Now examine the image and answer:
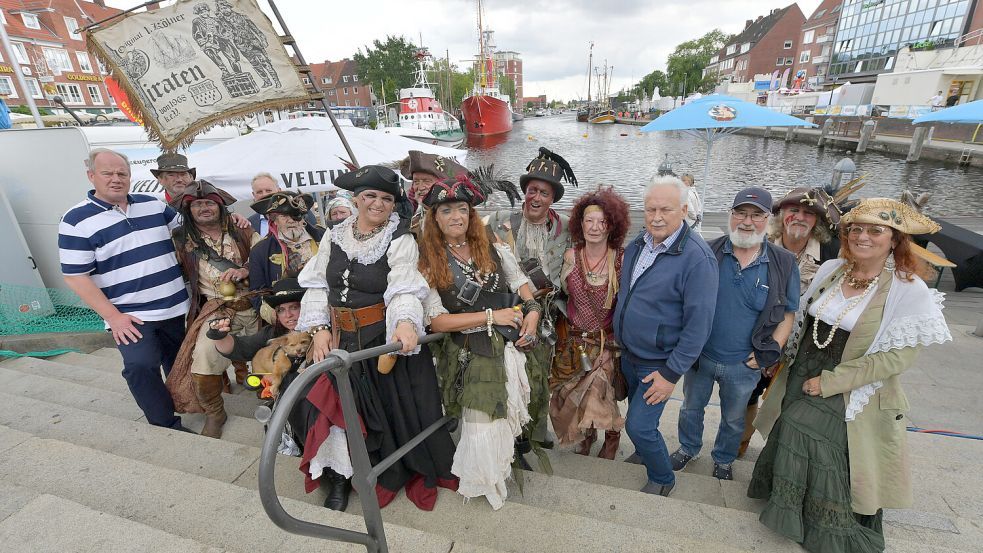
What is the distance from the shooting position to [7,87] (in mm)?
27469

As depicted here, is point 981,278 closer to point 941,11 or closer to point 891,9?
point 941,11

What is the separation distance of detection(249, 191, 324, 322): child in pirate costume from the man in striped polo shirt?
2.11 feet

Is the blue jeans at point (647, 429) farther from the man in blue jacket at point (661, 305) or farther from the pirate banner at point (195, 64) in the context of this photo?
the pirate banner at point (195, 64)

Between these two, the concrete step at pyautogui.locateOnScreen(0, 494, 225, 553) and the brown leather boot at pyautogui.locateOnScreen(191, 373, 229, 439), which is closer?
the concrete step at pyautogui.locateOnScreen(0, 494, 225, 553)

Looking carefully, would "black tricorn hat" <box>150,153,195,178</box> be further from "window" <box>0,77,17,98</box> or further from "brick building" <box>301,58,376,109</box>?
"brick building" <box>301,58,376,109</box>

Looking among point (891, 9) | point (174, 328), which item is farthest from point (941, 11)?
point (174, 328)

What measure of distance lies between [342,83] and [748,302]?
7481 centimetres

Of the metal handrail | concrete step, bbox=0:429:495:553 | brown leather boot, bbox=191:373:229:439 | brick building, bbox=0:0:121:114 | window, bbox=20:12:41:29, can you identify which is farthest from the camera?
window, bbox=20:12:41:29

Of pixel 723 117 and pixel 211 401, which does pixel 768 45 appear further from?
pixel 211 401

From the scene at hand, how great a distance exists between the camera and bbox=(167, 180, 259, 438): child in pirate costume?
298 cm

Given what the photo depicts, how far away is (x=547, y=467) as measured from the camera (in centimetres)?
252

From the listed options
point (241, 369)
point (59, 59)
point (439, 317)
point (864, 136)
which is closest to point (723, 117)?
point (439, 317)

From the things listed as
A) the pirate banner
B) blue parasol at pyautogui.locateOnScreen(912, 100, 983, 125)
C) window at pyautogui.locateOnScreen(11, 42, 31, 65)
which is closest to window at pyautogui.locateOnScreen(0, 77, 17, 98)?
window at pyautogui.locateOnScreen(11, 42, 31, 65)

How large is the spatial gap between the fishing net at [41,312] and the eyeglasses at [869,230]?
23.3 ft
